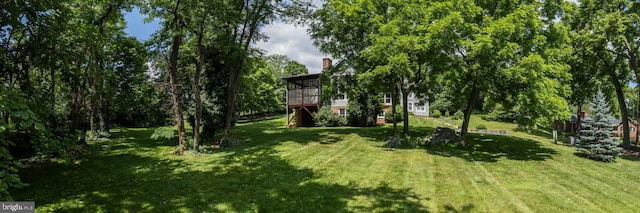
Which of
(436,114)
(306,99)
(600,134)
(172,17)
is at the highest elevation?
(172,17)

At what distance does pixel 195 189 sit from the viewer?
8.75 m

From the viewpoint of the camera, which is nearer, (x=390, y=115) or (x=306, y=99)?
(x=390, y=115)

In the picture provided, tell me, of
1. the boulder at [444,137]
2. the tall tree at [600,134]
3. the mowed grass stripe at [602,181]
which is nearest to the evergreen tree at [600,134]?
A: the tall tree at [600,134]

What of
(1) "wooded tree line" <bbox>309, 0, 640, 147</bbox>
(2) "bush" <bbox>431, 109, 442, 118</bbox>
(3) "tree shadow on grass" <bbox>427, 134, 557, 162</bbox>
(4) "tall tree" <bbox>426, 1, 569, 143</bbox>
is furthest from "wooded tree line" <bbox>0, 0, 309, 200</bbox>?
(2) "bush" <bbox>431, 109, 442, 118</bbox>

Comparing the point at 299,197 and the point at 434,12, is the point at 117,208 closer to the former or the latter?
the point at 299,197

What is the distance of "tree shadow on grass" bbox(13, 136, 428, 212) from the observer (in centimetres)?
750

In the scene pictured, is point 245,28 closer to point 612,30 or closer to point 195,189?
point 195,189

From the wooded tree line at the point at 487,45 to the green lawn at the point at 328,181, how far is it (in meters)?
3.19

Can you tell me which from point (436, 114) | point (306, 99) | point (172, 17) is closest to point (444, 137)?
point (172, 17)

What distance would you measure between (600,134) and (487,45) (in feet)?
25.7

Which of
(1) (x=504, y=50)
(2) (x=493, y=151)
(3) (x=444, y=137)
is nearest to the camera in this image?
(1) (x=504, y=50)

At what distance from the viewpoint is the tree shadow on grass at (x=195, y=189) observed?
7500mm

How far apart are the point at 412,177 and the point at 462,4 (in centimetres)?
791

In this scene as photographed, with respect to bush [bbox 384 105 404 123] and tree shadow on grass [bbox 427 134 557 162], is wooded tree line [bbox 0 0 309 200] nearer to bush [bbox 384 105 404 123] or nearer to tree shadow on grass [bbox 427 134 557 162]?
tree shadow on grass [bbox 427 134 557 162]
